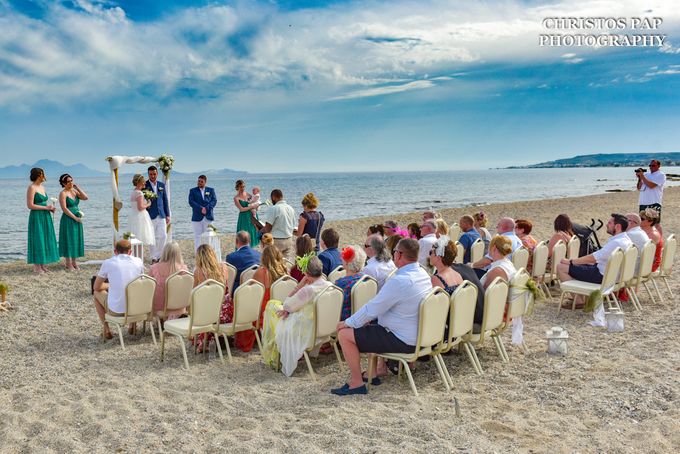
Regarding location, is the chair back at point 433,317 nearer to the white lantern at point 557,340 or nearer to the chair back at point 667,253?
the white lantern at point 557,340

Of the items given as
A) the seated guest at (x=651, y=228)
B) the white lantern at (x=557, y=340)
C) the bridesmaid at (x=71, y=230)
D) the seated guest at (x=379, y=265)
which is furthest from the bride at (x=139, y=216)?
the seated guest at (x=651, y=228)

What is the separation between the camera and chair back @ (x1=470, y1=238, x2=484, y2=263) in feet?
28.0

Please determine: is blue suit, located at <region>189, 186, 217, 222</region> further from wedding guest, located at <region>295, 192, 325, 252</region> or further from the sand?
the sand

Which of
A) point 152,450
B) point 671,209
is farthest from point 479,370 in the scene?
point 671,209

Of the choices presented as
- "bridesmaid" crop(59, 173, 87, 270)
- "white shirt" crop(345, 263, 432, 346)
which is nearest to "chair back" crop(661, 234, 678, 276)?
"white shirt" crop(345, 263, 432, 346)

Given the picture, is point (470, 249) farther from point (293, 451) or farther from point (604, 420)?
point (293, 451)

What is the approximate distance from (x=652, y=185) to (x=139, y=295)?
10.6 meters

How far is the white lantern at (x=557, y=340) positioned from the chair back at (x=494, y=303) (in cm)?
63

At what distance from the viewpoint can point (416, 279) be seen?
4.65 metres

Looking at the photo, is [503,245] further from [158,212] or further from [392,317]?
[158,212]

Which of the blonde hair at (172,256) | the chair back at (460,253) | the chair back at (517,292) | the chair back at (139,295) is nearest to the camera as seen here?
the chair back at (517,292)

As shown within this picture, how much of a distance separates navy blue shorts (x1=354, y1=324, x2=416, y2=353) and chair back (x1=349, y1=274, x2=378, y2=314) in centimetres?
66

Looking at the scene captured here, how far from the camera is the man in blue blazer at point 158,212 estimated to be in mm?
11328

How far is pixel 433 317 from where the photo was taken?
4703mm
